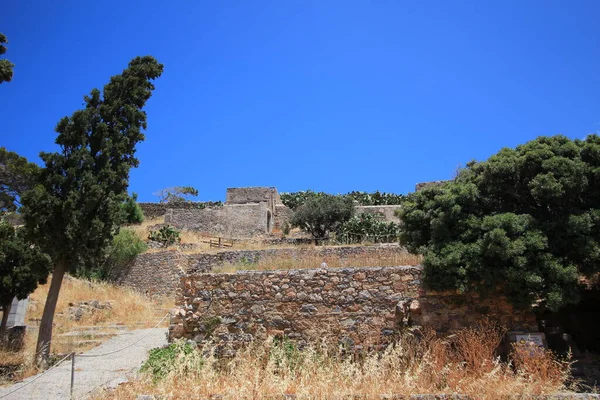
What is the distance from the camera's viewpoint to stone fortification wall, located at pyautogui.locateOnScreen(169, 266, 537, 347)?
869 cm

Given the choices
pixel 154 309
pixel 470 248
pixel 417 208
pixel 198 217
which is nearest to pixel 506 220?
pixel 470 248

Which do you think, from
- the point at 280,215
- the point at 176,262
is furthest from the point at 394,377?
the point at 280,215

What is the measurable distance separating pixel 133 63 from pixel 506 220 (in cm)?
1104

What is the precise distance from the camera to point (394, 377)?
683cm

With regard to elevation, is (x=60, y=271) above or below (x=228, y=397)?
above

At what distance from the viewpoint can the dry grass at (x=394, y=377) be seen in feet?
19.7

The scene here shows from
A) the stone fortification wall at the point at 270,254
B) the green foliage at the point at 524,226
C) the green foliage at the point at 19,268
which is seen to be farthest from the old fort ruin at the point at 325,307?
the stone fortification wall at the point at 270,254

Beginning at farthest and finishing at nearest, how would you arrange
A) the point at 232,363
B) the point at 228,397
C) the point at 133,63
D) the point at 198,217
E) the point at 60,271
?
the point at 198,217
the point at 133,63
the point at 60,271
the point at 232,363
the point at 228,397

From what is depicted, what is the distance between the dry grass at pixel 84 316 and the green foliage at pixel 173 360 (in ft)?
10.7

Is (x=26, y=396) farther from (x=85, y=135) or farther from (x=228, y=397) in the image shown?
(x=85, y=135)

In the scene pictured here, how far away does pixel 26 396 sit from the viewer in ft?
26.3

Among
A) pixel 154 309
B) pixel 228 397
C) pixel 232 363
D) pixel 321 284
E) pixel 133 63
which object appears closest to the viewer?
pixel 228 397

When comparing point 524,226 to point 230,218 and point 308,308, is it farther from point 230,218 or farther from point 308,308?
point 230,218

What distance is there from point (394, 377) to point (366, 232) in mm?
19945
